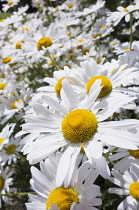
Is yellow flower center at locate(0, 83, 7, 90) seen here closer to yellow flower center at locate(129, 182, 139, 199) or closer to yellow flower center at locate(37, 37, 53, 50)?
yellow flower center at locate(37, 37, 53, 50)

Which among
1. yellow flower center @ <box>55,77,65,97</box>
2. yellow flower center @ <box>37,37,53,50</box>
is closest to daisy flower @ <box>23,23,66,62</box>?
yellow flower center @ <box>37,37,53,50</box>

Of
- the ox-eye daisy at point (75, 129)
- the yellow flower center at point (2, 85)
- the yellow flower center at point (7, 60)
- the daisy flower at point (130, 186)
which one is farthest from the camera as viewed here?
the yellow flower center at point (7, 60)

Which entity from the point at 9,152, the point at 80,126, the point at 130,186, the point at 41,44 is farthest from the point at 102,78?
the point at 9,152

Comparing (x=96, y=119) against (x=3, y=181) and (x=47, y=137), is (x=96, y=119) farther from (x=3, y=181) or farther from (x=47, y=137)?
(x=3, y=181)

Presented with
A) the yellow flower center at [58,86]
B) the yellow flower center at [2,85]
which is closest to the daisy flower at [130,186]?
the yellow flower center at [58,86]

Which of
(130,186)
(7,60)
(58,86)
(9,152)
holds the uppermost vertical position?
(58,86)

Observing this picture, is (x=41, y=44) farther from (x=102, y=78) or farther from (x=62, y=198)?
(x=62, y=198)

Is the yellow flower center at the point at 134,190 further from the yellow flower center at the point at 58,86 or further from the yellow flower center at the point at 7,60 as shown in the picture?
the yellow flower center at the point at 7,60
